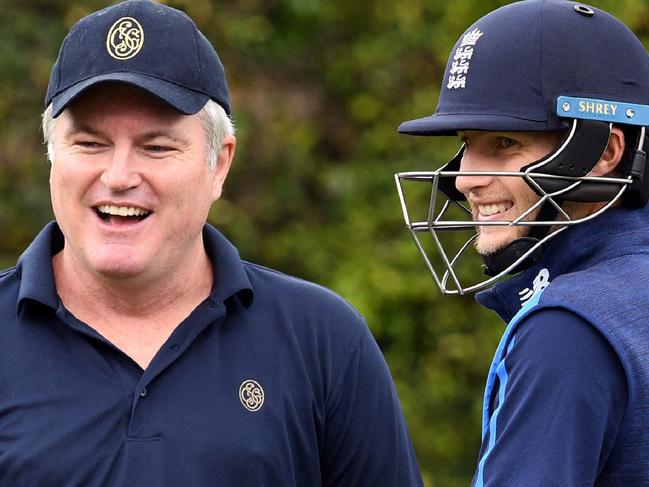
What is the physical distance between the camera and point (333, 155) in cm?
806

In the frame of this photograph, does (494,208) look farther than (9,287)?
No

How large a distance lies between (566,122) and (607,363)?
60cm

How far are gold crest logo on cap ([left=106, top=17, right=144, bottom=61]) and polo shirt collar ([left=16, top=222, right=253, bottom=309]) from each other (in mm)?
465

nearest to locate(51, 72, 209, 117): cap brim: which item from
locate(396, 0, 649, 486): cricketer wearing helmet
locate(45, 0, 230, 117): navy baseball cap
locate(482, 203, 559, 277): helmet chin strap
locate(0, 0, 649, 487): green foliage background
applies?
locate(45, 0, 230, 117): navy baseball cap

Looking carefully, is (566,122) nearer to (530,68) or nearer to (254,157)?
(530,68)

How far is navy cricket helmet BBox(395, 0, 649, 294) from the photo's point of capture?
275 cm

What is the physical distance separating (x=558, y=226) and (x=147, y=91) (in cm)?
94

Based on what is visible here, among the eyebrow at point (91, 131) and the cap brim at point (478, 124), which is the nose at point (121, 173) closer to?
the eyebrow at point (91, 131)

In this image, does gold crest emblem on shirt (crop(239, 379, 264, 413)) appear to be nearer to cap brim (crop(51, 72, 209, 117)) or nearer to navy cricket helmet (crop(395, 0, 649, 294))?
navy cricket helmet (crop(395, 0, 649, 294))

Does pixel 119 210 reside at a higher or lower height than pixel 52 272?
higher

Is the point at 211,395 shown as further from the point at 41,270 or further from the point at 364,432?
the point at 41,270

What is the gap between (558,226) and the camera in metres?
2.79

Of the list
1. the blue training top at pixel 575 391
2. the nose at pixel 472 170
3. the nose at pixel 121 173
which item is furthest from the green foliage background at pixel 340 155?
the blue training top at pixel 575 391

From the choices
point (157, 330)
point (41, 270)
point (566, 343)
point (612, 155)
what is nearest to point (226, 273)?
point (157, 330)
